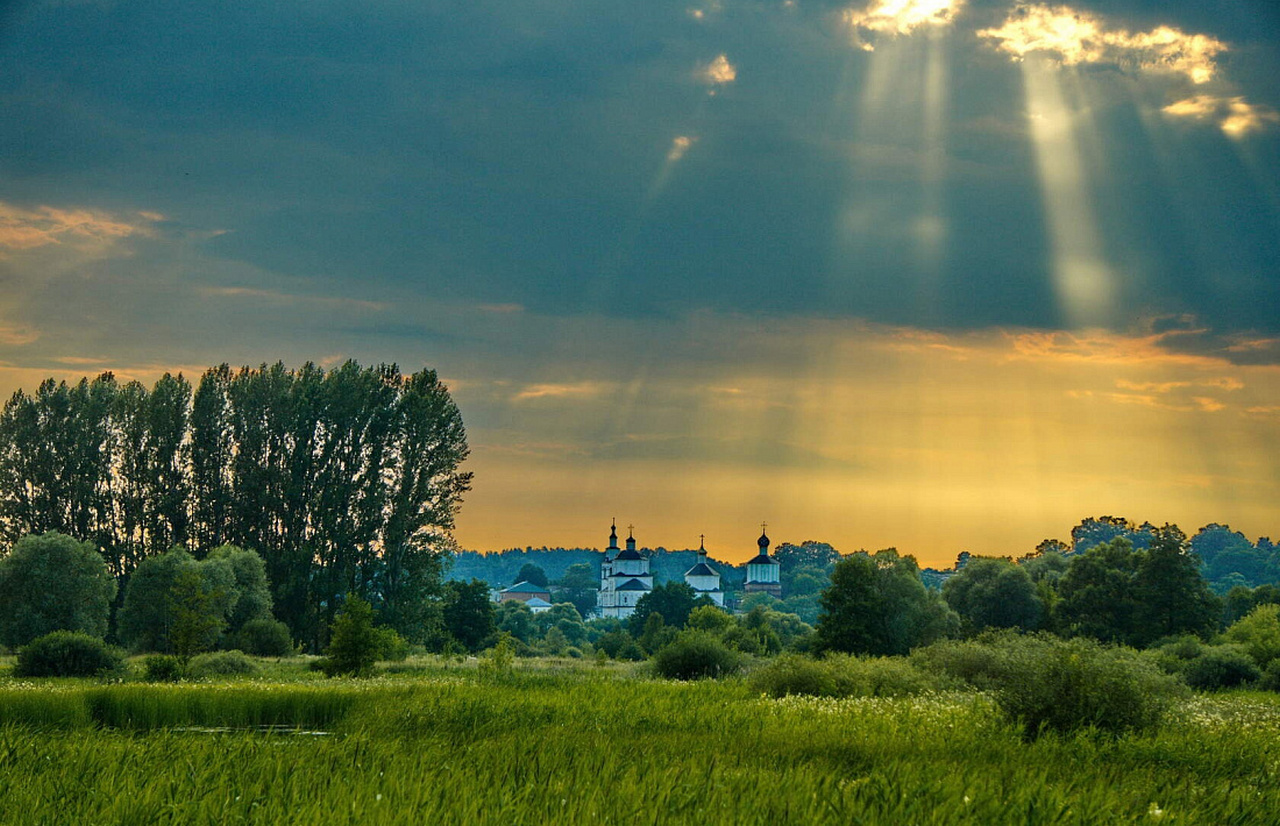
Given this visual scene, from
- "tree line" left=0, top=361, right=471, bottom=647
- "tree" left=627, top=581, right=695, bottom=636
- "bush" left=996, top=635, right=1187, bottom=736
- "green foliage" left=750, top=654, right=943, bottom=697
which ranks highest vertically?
"tree line" left=0, top=361, right=471, bottom=647

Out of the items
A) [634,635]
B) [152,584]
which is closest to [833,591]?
[152,584]

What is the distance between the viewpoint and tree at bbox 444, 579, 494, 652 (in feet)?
225

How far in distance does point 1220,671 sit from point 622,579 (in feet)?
495

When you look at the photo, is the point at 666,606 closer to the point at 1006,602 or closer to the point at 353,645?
the point at 1006,602

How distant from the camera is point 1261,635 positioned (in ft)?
136

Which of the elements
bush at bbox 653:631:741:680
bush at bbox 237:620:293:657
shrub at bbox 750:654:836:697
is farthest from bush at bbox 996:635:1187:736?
bush at bbox 237:620:293:657

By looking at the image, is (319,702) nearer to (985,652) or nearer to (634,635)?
(985,652)

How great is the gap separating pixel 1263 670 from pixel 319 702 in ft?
103

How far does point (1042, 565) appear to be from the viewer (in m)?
67.7

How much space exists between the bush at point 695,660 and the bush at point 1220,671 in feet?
48.6

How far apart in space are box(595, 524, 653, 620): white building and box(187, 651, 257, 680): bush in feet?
476

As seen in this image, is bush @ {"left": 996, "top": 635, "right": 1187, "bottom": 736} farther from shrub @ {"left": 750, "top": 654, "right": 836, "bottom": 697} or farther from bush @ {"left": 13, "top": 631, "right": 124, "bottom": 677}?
bush @ {"left": 13, "top": 631, "right": 124, "bottom": 677}

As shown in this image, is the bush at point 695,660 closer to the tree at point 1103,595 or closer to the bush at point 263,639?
the bush at point 263,639

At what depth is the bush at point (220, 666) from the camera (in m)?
30.5
